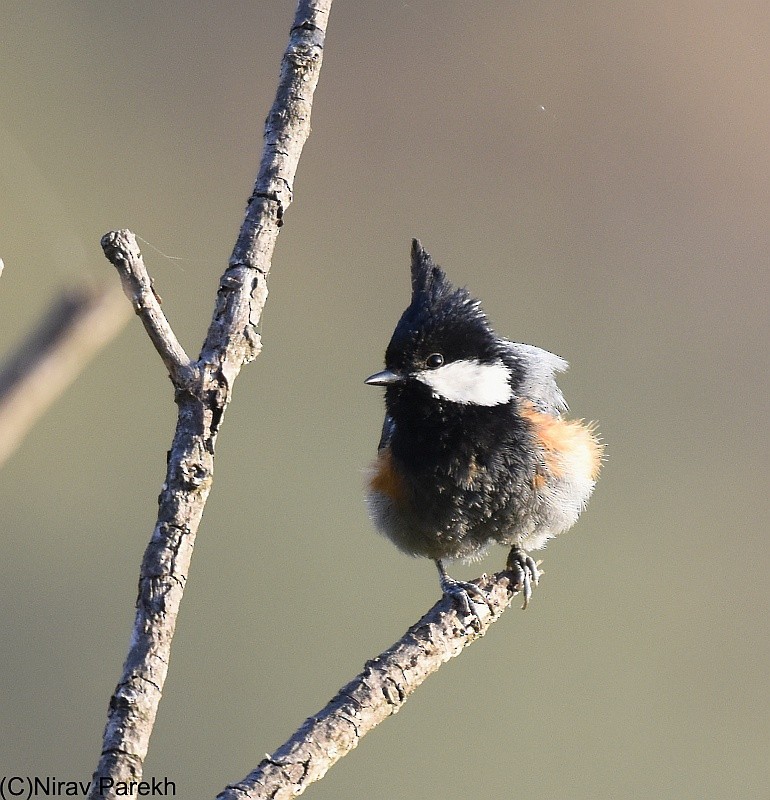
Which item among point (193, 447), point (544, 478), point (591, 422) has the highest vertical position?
point (591, 422)

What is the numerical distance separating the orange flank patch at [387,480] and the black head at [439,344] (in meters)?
0.26

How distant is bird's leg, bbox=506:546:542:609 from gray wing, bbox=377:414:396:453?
0.48 meters

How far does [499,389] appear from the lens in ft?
9.04

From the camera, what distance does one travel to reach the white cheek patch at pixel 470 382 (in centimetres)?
263

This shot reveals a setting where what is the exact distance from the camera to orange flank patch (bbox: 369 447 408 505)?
278 centimetres

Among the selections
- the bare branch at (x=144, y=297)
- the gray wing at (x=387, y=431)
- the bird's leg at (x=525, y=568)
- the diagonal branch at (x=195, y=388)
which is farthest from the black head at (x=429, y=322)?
the bare branch at (x=144, y=297)

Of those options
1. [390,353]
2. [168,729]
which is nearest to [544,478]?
[390,353]

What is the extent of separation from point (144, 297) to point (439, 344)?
145 centimetres

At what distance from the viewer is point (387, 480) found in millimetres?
2816

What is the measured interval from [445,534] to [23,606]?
10.1 feet

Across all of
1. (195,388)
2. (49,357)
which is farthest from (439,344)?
(49,357)

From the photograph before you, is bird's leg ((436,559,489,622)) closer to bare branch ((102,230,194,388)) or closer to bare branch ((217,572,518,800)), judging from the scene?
bare branch ((217,572,518,800))

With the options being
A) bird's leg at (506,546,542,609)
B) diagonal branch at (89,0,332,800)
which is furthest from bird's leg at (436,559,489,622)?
diagonal branch at (89,0,332,800)

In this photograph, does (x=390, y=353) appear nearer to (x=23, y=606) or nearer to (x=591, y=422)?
(x=591, y=422)
